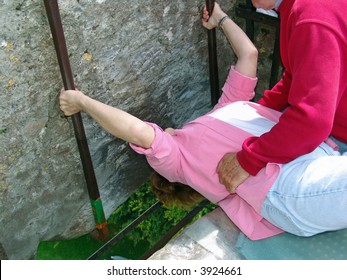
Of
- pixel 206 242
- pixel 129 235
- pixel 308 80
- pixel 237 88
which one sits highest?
pixel 308 80

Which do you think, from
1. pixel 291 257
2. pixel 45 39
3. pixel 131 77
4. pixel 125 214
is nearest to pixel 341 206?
pixel 291 257

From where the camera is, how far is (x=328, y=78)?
1.52 m

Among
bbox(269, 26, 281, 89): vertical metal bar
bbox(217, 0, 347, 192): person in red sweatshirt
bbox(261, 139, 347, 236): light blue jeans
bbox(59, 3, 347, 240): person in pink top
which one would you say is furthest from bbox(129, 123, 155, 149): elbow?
bbox(269, 26, 281, 89): vertical metal bar

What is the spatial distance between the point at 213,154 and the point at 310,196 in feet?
1.56

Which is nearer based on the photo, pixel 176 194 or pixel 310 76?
pixel 310 76

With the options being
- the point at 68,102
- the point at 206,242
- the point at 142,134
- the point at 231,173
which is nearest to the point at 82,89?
the point at 68,102

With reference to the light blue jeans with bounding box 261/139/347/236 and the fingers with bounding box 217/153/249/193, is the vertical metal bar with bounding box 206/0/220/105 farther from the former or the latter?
the light blue jeans with bounding box 261/139/347/236

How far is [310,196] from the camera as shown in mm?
1779

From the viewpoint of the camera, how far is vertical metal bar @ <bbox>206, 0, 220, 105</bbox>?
2.51 m

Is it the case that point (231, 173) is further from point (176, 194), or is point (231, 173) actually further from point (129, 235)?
point (129, 235)

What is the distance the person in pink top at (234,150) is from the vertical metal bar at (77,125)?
0.26 feet

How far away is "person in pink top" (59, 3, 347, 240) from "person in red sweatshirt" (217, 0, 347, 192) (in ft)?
0.37
